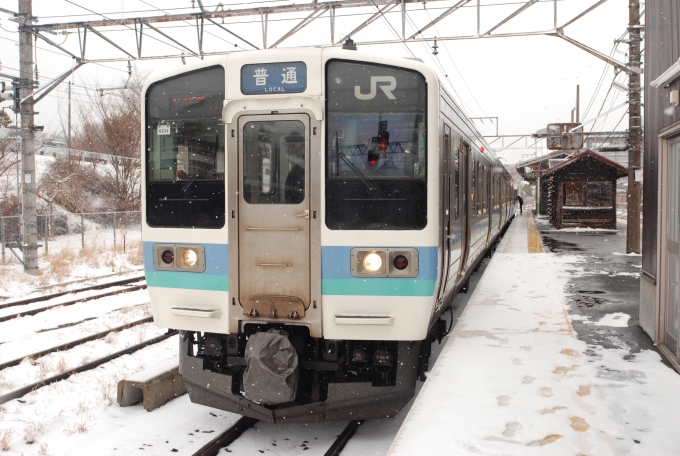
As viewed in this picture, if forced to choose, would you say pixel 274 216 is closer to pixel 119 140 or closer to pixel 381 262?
pixel 381 262

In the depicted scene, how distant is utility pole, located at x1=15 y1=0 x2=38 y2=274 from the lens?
43.8ft

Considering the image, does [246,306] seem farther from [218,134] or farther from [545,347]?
Result: [545,347]

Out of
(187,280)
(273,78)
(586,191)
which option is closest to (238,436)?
(187,280)

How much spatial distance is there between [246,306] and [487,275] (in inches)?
311

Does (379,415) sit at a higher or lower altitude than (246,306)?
lower

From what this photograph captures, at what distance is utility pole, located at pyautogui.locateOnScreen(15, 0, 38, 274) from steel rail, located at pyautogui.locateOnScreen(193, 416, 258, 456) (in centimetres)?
1042

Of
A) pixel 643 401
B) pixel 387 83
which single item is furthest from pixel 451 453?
pixel 387 83

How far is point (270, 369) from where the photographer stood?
439 centimetres

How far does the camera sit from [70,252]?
17.2 meters

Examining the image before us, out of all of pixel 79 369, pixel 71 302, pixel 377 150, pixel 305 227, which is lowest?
pixel 79 369

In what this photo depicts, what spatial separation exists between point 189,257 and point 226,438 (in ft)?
4.85

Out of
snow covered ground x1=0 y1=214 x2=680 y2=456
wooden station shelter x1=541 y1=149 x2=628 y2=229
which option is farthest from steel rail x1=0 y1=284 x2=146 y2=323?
wooden station shelter x1=541 y1=149 x2=628 y2=229

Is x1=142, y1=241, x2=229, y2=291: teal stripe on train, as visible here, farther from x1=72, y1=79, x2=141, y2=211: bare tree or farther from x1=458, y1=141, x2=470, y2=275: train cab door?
x1=72, y1=79, x2=141, y2=211: bare tree

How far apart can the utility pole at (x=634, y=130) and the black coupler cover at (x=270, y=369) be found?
40.5 ft
